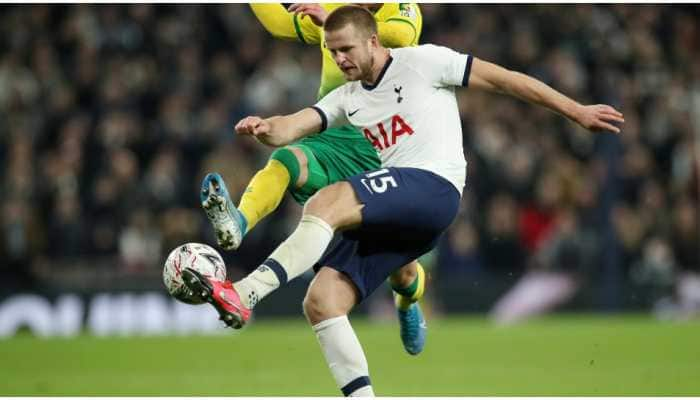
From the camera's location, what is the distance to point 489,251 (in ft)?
53.4

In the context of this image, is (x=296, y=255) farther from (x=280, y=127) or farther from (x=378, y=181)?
(x=280, y=127)

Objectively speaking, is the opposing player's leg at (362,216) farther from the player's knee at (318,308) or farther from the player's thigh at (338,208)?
the player's knee at (318,308)

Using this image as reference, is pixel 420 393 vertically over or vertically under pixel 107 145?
under

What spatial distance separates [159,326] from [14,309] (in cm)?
169

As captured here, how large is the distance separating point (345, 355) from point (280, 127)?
50.3 inches

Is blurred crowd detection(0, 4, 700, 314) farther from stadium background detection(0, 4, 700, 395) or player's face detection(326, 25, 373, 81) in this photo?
player's face detection(326, 25, 373, 81)

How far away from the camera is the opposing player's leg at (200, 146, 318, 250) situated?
698cm

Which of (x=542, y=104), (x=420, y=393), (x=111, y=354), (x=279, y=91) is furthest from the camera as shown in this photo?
(x=279, y=91)

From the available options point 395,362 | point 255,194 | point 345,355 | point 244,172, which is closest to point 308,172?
point 255,194

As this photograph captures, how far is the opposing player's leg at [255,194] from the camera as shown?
275 inches

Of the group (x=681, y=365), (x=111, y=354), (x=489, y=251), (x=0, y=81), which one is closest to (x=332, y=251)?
(x=681, y=365)

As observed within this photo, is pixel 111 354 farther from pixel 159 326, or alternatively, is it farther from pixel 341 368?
pixel 341 368

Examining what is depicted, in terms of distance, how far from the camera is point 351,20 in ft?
23.7

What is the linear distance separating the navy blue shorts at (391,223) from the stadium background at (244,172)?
23.4ft
